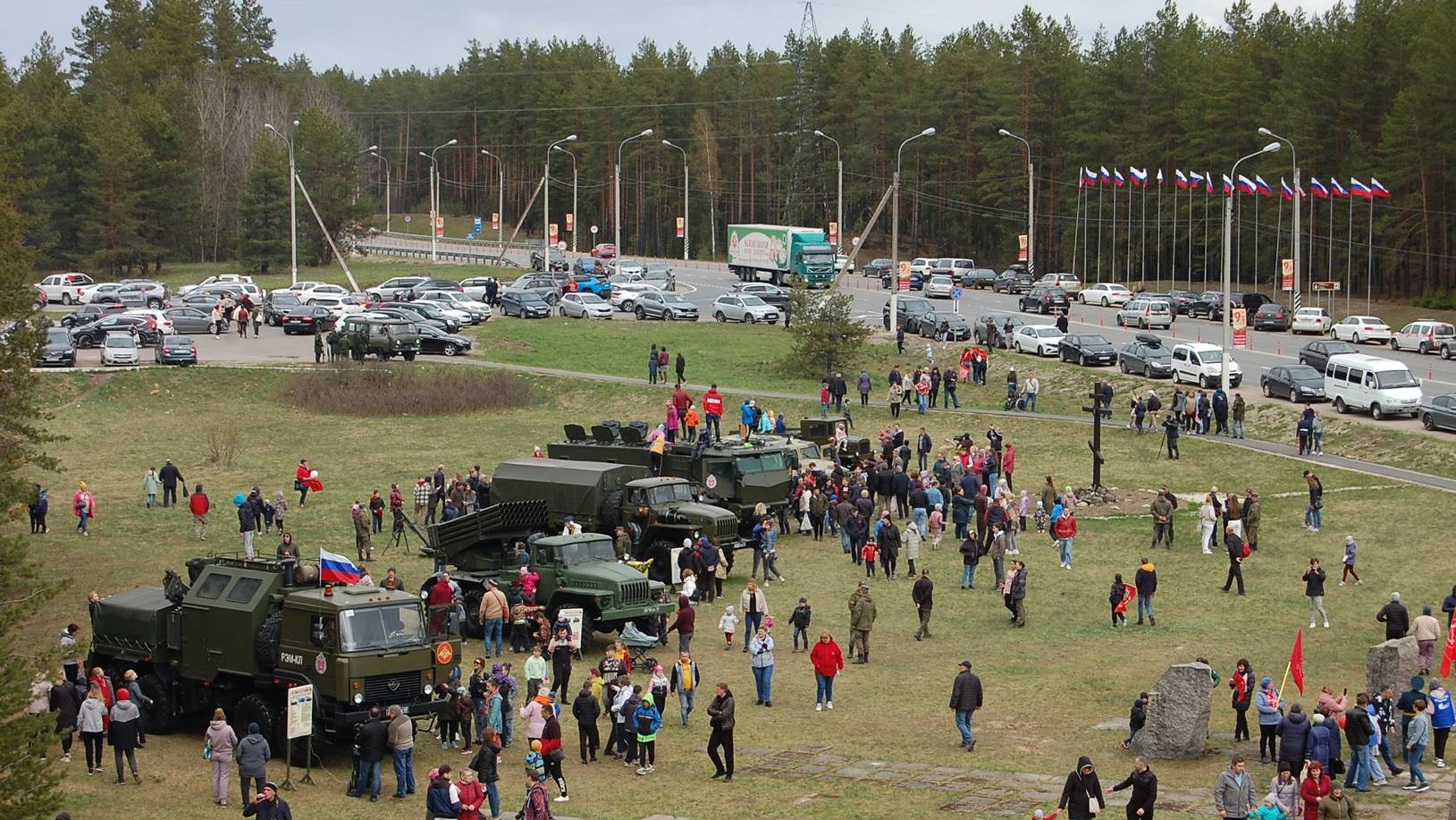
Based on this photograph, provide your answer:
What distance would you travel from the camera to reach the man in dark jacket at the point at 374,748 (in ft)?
67.6

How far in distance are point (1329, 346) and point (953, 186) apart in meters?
64.8

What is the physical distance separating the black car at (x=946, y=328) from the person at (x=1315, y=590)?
127 ft

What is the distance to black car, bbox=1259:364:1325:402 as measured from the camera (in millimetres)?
52031

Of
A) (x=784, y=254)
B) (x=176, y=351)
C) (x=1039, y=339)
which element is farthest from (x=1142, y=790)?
(x=784, y=254)

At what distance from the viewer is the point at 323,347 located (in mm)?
65750

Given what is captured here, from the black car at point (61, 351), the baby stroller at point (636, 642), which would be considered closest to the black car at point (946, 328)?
the black car at point (61, 351)

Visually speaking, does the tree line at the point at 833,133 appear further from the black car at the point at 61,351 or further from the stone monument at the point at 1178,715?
the stone monument at the point at 1178,715

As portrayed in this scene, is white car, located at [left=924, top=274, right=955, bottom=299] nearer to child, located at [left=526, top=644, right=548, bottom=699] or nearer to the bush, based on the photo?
the bush

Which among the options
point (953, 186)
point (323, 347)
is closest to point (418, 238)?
point (953, 186)

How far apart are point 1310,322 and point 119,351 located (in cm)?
5060

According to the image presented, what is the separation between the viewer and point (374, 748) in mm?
20594

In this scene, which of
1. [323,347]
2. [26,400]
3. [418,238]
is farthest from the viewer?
[418,238]

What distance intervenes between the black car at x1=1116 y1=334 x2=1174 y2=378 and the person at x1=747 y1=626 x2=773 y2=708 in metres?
35.9

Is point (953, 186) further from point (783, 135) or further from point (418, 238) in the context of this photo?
point (418, 238)
